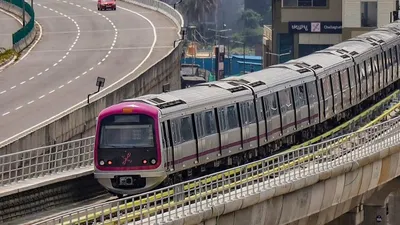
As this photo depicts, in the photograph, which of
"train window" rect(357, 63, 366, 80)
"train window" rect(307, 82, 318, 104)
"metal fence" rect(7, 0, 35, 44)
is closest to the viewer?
"train window" rect(307, 82, 318, 104)

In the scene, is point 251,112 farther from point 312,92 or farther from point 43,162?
point 43,162

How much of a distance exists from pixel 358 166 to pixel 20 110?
49.5ft

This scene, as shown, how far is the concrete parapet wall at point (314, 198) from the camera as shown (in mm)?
31797

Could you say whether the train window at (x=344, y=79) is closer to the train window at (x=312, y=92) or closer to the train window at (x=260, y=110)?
the train window at (x=312, y=92)

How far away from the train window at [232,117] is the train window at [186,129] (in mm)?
2530

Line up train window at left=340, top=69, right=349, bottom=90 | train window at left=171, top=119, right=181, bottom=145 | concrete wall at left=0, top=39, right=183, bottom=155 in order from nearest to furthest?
train window at left=171, top=119, right=181, bottom=145 < concrete wall at left=0, top=39, right=183, bottom=155 < train window at left=340, top=69, right=349, bottom=90

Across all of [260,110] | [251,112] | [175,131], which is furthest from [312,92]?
[175,131]

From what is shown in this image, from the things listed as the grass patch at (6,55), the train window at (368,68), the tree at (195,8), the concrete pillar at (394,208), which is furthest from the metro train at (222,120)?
the tree at (195,8)

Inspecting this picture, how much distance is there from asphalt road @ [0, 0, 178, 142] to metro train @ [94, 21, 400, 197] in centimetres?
837

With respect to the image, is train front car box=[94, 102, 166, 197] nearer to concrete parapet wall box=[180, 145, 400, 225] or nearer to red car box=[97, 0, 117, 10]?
concrete parapet wall box=[180, 145, 400, 225]

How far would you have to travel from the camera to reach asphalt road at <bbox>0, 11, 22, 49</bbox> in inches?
2832

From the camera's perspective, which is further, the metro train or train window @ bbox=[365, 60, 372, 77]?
train window @ bbox=[365, 60, 372, 77]

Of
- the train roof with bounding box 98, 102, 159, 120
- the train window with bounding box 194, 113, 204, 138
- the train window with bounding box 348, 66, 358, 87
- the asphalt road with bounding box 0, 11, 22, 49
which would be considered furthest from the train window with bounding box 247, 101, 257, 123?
the asphalt road with bounding box 0, 11, 22, 49

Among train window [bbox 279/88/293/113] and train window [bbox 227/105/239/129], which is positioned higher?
train window [bbox 227/105/239/129]
